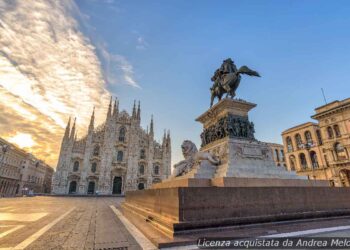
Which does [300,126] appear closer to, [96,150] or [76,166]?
[96,150]

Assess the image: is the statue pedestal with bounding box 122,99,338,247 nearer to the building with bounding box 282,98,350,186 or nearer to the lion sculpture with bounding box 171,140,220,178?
the lion sculpture with bounding box 171,140,220,178

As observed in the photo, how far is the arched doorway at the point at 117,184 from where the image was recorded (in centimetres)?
4162

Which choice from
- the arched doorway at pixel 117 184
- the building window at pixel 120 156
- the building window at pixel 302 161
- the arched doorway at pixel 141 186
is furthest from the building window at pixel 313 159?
the building window at pixel 120 156

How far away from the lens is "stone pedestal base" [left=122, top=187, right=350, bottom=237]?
3670 millimetres

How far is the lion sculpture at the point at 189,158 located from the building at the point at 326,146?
19.2 metres

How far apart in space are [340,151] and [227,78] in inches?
1097

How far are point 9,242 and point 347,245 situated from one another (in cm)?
579

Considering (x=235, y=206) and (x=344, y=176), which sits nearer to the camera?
(x=235, y=206)

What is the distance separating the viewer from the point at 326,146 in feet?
91.5

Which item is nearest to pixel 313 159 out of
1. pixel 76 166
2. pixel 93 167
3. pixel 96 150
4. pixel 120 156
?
pixel 120 156

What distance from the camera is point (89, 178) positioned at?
40.1 m

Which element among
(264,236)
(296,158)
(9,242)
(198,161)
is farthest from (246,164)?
(296,158)

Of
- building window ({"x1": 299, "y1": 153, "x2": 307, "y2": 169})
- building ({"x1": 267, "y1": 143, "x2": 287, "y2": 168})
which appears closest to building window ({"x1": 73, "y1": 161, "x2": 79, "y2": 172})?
building ({"x1": 267, "y1": 143, "x2": 287, "y2": 168})

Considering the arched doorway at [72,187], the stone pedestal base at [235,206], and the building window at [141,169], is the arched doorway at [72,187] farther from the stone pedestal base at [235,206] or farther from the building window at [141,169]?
the stone pedestal base at [235,206]
